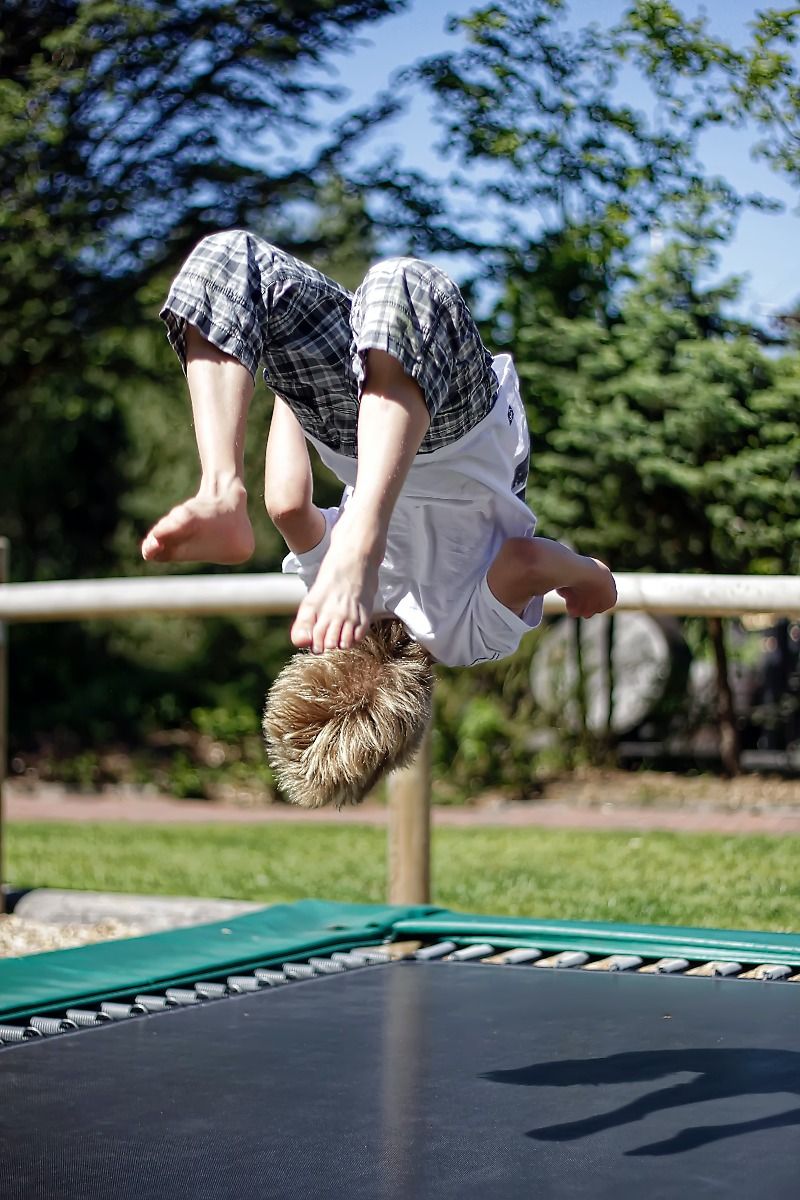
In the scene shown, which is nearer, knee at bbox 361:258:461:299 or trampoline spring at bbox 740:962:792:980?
knee at bbox 361:258:461:299

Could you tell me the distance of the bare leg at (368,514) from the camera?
1.75m

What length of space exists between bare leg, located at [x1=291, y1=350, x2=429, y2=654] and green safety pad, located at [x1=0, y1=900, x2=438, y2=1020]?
1461 millimetres

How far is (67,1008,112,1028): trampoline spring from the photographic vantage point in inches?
112

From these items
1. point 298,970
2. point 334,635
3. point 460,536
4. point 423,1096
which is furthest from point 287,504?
point 298,970

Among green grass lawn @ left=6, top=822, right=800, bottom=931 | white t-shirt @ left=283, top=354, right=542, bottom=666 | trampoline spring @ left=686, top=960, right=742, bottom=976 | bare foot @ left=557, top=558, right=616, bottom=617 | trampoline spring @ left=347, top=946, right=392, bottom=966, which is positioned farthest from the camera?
green grass lawn @ left=6, top=822, right=800, bottom=931

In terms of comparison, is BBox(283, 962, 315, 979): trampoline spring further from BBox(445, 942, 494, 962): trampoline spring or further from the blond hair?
the blond hair

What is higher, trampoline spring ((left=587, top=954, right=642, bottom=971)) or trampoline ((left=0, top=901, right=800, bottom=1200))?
trampoline ((left=0, top=901, right=800, bottom=1200))

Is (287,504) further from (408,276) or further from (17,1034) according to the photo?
(17,1034)

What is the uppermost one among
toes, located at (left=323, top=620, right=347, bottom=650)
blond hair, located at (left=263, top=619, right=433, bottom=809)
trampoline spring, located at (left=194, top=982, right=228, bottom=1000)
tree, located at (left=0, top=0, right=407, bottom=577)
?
tree, located at (left=0, top=0, right=407, bottom=577)

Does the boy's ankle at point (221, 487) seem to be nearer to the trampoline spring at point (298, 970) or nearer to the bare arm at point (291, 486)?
the bare arm at point (291, 486)

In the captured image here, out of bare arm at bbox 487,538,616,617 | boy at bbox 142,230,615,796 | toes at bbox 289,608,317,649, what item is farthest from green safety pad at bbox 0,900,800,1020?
toes at bbox 289,608,317,649

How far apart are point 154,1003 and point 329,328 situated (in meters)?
1.55

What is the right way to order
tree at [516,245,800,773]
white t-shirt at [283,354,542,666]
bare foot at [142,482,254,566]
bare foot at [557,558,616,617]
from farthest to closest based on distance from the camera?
tree at [516,245,800,773] → bare foot at [557,558,616,617] → white t-shirt at [283,354,542,666] → bare foot at [142,482,254,566]

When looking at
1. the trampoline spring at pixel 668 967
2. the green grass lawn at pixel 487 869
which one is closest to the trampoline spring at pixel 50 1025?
the trampoline spring at pixel 668 967
